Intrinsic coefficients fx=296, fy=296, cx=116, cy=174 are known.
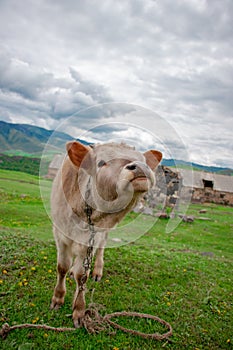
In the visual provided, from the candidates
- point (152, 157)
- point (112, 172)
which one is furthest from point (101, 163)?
point (152, 157)

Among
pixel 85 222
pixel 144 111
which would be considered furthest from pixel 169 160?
pixel 85 222

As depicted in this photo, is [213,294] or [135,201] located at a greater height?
[135,201]

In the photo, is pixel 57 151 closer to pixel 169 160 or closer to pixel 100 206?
pixel 100 206

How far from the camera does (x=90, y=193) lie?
368cm

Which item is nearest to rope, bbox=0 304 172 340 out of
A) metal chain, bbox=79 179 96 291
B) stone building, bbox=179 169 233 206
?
metal chain, bbox=79 179 96 291

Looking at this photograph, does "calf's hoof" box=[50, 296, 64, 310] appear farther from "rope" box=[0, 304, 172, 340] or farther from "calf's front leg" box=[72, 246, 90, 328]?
"rope" box=[0, 304, 172, 340]

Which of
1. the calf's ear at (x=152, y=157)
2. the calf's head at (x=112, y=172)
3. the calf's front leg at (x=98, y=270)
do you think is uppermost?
the calf's ear at (x=152, y=157)

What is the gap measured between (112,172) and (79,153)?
600mm

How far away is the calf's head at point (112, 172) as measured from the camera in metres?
2.97

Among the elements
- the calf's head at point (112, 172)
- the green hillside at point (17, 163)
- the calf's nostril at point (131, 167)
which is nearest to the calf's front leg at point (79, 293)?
the calf's head at point (112, 172)

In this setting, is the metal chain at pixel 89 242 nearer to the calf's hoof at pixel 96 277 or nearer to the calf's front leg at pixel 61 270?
the calf's front leg at pixel 61 270

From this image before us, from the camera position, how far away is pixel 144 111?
3.86m

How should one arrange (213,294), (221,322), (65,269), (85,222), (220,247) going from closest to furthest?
(85,222) → (65,269) → (221,322) → (213,294) → (220,247)

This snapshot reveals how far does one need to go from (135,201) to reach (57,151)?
149 cm
